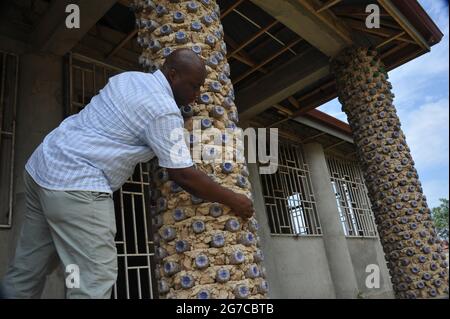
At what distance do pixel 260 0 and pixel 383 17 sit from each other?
7.55 feet

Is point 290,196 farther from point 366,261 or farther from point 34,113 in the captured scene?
point 34,113

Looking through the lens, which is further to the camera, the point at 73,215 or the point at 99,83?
the point at 99,83

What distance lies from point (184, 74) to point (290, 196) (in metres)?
7.03

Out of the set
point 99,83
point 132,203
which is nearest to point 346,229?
point 132,203

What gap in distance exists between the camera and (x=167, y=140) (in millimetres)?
1790

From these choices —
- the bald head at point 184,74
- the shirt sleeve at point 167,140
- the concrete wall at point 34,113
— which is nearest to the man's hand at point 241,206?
the shirt sleeve at point 167,140

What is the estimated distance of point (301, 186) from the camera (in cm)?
912

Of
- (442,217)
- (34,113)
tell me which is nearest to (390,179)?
(34,113)

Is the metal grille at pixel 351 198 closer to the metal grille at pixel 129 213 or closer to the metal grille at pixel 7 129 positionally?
the metal grille at pixel 129 213

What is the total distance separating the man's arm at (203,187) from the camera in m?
1.81

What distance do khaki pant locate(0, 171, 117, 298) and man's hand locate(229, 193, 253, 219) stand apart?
24.3 inches

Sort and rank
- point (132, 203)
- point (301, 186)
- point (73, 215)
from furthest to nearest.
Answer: point (301, 186)
point (132, 203)
point (73, 215)
